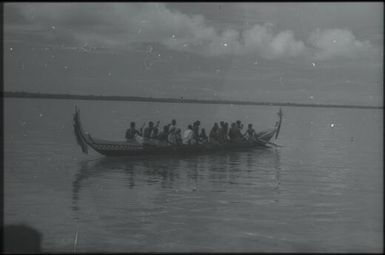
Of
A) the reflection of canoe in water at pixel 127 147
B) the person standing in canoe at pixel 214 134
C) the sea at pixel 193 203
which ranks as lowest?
the sea at pixel 193 203

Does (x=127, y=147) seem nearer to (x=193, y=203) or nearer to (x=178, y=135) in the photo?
(x=178, y=135)

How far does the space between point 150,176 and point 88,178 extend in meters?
2.48

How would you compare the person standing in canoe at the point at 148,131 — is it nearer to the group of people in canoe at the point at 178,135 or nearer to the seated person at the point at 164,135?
the group of people in canoe at the point at 178,135

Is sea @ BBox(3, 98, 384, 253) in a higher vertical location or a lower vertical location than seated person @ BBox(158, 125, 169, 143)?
lower

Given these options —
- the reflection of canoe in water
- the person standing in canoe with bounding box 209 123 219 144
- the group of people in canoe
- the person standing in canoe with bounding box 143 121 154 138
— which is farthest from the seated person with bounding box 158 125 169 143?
the person standing in canoe with bounding box 209 123 219 144

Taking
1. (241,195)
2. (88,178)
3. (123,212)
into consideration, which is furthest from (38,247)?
(88,178)

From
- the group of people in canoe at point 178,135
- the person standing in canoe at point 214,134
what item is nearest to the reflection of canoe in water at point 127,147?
the group of people in canoe at point 178,135

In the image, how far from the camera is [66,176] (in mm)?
22922

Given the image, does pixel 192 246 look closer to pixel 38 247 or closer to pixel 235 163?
pixel 38 247

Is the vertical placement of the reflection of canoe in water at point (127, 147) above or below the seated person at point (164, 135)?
below

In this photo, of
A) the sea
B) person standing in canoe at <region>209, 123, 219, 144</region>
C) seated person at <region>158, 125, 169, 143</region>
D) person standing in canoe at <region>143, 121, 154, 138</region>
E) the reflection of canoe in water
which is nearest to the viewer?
the sea

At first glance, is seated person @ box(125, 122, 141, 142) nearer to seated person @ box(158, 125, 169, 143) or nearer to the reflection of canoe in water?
the reflection of canoe in water

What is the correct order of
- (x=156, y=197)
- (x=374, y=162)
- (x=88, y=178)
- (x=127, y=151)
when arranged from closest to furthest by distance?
(x=156, y=197)
(x=88, y=178)
(x=127, y=151)
(x=374, y=162)

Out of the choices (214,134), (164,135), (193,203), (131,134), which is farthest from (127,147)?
(193,203)
